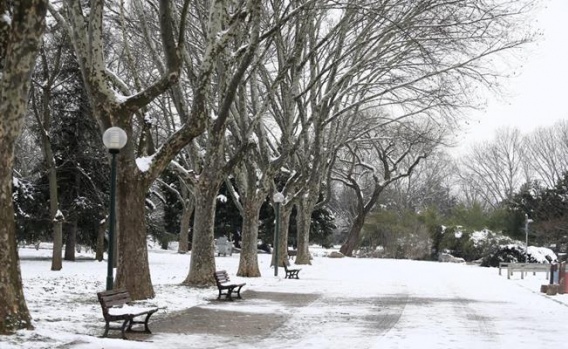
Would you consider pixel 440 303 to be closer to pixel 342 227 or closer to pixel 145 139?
pixel 145 139

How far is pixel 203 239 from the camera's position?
20.0 meters

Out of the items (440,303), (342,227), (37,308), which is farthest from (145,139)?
(342,227)

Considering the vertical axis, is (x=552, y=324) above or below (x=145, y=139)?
below

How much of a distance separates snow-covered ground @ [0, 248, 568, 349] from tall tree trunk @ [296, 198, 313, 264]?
12.1 metres

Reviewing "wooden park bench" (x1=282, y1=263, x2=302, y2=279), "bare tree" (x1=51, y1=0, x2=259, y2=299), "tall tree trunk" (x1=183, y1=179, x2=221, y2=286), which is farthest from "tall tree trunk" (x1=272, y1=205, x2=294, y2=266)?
"bare tree" (x1=51, y1=0, x2=259, y2=299)

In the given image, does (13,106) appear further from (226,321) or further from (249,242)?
(249,242)

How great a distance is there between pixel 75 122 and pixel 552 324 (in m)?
24.2

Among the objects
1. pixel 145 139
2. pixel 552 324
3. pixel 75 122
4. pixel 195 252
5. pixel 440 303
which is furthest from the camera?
pixel 75 122

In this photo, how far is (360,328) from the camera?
12797mm

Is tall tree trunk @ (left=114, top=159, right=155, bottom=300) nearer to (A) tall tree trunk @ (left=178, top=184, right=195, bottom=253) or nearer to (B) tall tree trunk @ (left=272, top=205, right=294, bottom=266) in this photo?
(B) tall tree trunk @ (left=272, top=205, right=294, bottom=266)

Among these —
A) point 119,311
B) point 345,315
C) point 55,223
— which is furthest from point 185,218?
point 119,311

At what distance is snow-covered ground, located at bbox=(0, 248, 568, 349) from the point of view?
10.8 m

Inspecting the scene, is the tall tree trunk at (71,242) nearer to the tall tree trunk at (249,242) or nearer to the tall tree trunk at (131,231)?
the tall tree trunk at (249,242)

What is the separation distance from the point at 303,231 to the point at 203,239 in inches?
721
